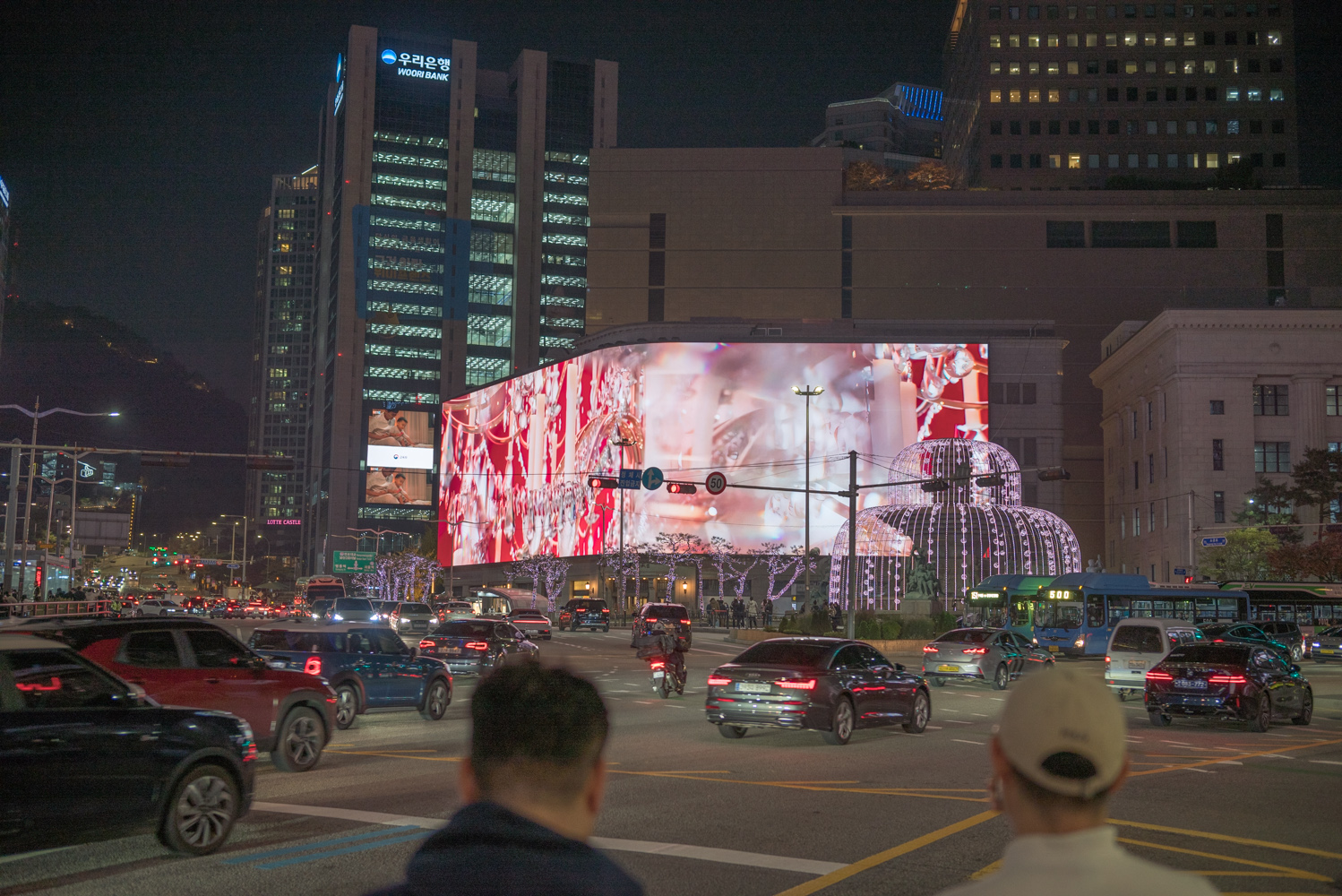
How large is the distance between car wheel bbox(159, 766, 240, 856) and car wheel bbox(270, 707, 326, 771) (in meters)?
4.27

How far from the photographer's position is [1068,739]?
2.59 meters

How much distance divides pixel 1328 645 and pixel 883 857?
45412 mm

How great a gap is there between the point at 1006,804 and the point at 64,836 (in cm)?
751

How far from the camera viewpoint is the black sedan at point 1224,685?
2038cm

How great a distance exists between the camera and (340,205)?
578 ft

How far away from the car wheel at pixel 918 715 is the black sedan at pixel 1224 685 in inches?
183

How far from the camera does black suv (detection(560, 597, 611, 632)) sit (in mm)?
67875

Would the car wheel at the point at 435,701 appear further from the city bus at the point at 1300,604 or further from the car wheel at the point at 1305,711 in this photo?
the city bus at the point at 1300,604

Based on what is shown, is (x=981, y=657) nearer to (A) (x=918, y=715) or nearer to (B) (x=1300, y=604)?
(A) (x=918, y=715)

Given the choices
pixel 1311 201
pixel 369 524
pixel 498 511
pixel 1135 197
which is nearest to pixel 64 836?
pixel 498 511

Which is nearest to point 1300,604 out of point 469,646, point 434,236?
point 469,646

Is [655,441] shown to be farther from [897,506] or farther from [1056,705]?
[1056,705]

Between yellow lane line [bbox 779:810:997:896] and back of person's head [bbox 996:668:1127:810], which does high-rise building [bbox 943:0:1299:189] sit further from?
back of person's head [bbox 996:668:1127:810]

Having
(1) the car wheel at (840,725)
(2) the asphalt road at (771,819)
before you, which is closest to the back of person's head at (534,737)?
(2) the asphalt road at (771,819)
